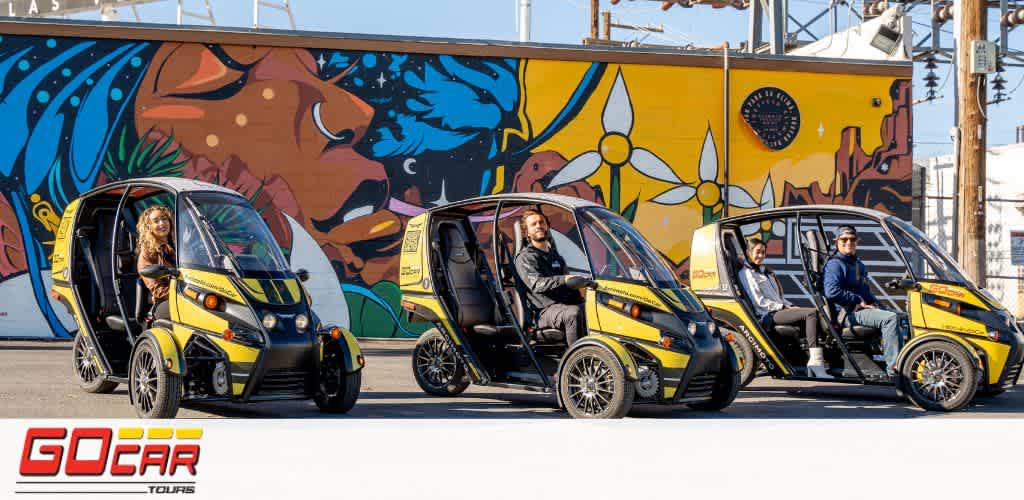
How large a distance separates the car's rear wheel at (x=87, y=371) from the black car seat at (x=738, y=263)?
6035 millimetres

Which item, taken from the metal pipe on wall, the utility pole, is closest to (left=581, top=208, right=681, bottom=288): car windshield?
the utility pole

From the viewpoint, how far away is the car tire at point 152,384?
858 centimetres

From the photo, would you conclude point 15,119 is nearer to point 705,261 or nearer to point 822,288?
point 705,261

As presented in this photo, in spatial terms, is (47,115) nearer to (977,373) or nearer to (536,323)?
(536,323)

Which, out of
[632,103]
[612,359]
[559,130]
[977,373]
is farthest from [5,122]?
[977,373]

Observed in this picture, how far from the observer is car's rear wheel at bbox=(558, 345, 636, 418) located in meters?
9.09

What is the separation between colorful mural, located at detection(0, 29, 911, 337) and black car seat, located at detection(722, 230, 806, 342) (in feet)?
22.1

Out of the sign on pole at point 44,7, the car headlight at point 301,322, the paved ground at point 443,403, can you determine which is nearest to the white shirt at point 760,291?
the paved ground at point 443,403

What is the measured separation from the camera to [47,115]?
1788 cm

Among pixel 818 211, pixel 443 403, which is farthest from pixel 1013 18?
pixel 443 403

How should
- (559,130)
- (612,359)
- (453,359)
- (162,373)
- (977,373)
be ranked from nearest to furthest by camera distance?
(162,373)
(612,359)
(977,373)
(453,359)
(559,130)

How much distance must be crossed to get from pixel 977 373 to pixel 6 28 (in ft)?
46.2

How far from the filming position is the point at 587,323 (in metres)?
9.80

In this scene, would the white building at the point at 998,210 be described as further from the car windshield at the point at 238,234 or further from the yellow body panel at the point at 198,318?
the yellow body panel at the point at 198,318
